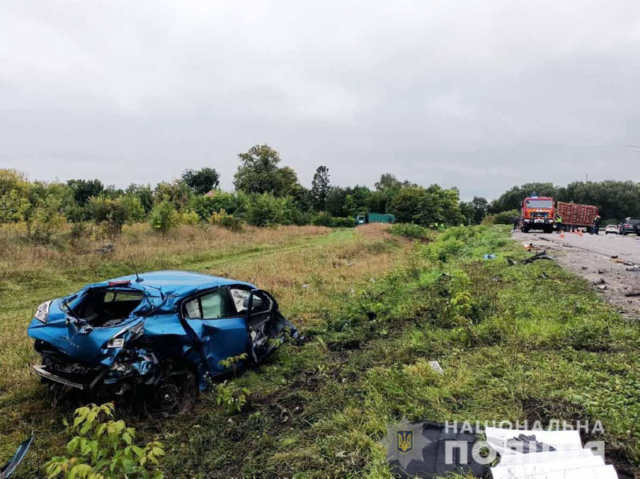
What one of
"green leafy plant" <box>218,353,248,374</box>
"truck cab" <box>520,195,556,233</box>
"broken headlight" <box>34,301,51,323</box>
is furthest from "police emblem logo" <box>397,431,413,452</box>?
"truck cab" <box>520,195,556,233</box>

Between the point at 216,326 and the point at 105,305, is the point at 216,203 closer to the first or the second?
the point at 105,305

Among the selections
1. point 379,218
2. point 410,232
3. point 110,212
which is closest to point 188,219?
point 110,212

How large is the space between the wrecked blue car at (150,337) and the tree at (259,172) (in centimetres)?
6246

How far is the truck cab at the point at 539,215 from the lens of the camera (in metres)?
26.7

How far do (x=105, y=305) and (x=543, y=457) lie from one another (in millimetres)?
5270

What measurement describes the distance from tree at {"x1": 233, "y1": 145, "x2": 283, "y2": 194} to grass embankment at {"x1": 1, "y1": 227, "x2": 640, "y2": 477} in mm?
61384

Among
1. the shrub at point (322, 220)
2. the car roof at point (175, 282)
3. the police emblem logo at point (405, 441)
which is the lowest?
the shrub at point (322, 220)

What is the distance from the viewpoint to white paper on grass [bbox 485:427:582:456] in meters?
2.94

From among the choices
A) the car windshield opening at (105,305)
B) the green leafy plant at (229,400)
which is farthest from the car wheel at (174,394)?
the car windshield opening at (105,305)

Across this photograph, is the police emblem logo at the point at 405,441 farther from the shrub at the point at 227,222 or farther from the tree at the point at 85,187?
the tree at the point at 85,187

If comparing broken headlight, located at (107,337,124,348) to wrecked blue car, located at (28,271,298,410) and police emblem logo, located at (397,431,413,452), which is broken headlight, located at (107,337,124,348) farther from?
police emblem logo, located at (397,431,413,452)

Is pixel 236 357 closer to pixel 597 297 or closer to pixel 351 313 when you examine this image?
pixel 351 313

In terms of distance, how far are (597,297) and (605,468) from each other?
5.21 meters

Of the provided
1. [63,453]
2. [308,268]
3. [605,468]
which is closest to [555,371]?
[605,468]
